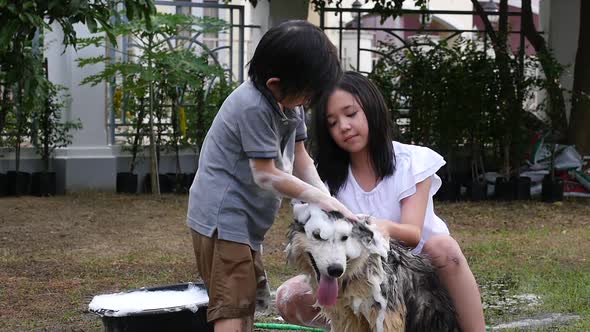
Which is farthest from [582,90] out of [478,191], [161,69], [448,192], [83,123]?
[83,123]

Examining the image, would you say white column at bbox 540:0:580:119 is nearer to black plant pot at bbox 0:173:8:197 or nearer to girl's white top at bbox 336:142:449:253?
black plant pot at bbox 0:173:8:197

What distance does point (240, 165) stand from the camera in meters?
3.58

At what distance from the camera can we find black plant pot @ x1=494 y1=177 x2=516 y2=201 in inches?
414

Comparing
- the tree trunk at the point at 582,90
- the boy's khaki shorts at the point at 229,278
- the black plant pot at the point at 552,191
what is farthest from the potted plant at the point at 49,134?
the boy's khaki shorts at the point at 229,278

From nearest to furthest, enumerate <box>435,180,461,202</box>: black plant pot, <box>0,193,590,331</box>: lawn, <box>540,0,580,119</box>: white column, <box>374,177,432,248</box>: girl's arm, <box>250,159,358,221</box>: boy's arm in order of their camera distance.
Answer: <box>250,159,358,221</box>: boy's arm < <box>374,177,432,248</box>: girl's arm < <box>0,193,590,331</box>: lawn < <box>435,180,461,202</box>: black plant pot < <box>540,0,580,119</box>: white column

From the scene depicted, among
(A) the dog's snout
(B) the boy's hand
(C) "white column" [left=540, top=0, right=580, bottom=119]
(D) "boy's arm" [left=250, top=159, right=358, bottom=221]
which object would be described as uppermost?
(C) "white column" [left=540, top=0, right=580, bottom=119]

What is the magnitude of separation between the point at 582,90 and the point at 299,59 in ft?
26.7

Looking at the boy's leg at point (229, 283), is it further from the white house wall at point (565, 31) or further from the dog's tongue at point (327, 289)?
the white house wall at point (565, 31)

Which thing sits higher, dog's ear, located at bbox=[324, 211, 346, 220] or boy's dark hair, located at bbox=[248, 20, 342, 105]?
boy's dark hair, located at bbox=[248, 20, 342, 105]

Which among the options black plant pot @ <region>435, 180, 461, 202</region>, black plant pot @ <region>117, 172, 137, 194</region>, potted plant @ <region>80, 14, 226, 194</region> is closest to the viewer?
potted plant @ <region>80, 14, 226, 194</region>

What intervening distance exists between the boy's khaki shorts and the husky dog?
0.19 m

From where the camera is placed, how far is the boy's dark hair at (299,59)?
336 cm

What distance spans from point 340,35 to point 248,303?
26.0ft

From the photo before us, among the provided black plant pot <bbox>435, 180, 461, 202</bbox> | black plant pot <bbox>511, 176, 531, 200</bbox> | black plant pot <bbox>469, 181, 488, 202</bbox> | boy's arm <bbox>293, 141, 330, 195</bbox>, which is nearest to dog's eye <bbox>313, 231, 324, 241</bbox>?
boy's arm <bbox>293, 141, 330, 195</bbox>
